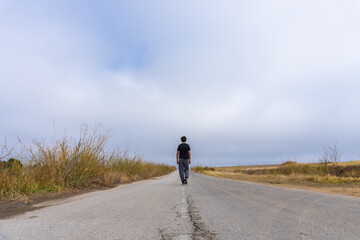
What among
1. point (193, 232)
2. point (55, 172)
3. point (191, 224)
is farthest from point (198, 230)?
point (55, 172)

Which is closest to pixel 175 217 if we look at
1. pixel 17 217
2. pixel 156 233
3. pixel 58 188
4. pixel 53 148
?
pixel 156 233

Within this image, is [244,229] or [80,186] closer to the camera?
[244,229]

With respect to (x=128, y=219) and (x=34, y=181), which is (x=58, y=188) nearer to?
(x=34, y=181)

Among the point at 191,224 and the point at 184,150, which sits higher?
the point at 184,150

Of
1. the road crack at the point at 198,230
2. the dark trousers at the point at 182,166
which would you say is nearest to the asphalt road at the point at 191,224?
the road crack at the point at 198,230

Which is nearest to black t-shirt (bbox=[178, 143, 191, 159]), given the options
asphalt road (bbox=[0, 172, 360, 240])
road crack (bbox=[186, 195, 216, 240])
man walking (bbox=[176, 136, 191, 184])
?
man walking (bbox=[176, 136, 191, 184])

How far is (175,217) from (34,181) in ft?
18.8

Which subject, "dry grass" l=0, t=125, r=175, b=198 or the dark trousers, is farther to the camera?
the dark trousers

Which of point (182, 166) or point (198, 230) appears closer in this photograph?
point (198, 230)

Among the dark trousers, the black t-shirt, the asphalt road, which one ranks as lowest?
the asphalt road

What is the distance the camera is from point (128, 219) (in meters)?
3.27

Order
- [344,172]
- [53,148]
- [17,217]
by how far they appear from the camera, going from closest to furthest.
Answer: [17,217] → [53,148] → [344,172]

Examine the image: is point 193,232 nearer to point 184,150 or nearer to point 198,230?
point 198,230

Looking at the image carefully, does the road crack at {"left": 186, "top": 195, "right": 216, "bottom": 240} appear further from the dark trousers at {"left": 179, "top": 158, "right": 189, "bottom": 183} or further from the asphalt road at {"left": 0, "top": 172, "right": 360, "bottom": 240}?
the dark trousers at {"left": 179, "top": 158, "right": 189, "bottom": 183}
